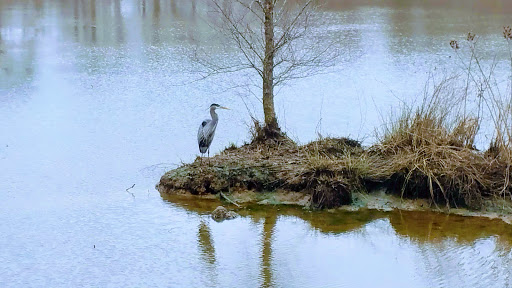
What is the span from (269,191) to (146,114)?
3402 millimetres

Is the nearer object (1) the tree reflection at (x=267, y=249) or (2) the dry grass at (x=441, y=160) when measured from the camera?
(1) the tree reflection at (x=267, y=249)

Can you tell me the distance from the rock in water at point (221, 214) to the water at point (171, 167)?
8cm

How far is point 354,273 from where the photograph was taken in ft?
16.8

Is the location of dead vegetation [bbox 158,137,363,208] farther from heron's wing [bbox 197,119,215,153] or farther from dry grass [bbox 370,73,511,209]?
dry grass [bbox 370,73,511,209]

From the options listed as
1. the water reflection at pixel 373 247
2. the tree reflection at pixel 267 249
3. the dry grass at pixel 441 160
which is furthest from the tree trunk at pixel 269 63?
the tree reflection at pixel 267 249

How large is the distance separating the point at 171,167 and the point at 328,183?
71.0 inches

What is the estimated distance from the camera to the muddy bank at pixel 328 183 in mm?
6078

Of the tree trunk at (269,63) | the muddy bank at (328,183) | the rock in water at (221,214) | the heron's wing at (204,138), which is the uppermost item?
the tree trunk at (269,63)

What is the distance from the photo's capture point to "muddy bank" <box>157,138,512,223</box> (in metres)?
6.08

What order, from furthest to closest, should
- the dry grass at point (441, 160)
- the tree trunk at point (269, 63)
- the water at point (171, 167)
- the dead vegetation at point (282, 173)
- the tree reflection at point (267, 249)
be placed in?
the tree trunk at point (269, 63), the dead vegetation at point (282, 173), the dry grass at point (441, 160), the water at point (171, 167), the tree reflection at point (267, 249)

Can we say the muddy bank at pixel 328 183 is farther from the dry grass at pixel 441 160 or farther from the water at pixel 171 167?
the water at pixel 171 167

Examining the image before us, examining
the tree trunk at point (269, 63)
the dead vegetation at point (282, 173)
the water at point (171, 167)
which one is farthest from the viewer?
the tree trunk at point (269, 63)

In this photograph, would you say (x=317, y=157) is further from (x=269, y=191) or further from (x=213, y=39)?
(x=213, y=39)

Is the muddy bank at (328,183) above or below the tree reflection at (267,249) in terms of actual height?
above
